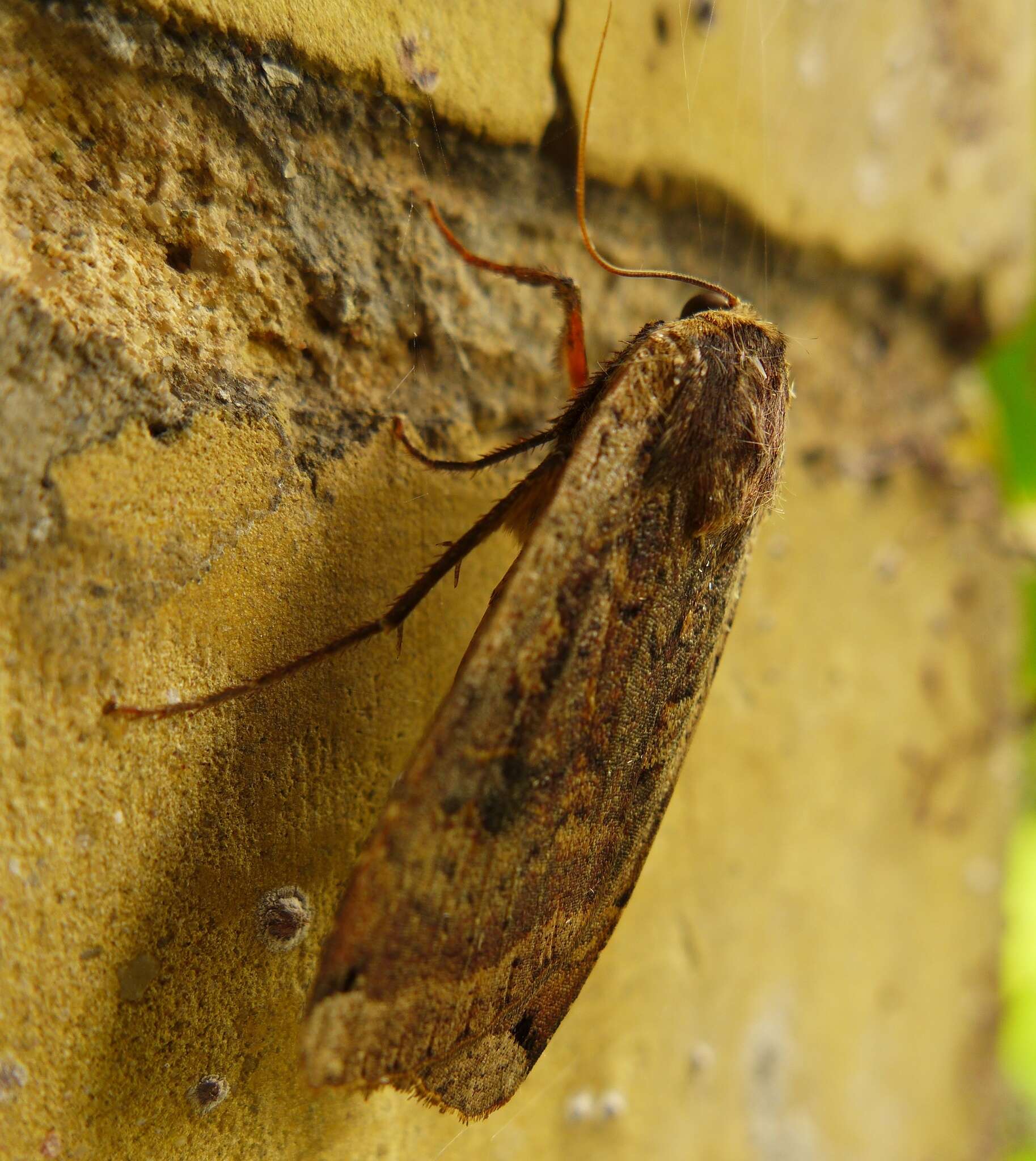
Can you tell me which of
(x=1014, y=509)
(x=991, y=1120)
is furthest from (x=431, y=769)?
(x=991, y=1120)

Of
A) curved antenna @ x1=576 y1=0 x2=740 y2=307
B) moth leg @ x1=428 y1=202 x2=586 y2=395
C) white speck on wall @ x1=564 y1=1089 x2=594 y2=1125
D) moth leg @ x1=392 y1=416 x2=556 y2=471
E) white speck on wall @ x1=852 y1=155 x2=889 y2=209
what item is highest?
white speck on wall @ x1=852 y1=155 x2=889 y2=209

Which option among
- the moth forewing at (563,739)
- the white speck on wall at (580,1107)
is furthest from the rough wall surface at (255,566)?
the moth forewing at (563,739)

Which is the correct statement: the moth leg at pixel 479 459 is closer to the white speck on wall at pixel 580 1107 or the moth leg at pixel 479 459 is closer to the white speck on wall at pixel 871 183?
the white speck on wall at pixel 580 1107

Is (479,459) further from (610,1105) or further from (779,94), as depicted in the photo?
(610,1105)

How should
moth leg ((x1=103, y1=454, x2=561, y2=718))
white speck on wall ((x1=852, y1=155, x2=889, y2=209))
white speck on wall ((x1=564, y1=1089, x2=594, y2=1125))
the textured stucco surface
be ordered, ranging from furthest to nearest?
white speck on wall ((x1=852, y1=155, x2=889, y2=209)) → white speck on wall ((x1=564, y1=1089, x2=594, y2=1125)) → the textured stucco surface → moth leg ((x1=103, y1=454, x2=561, y2=718))

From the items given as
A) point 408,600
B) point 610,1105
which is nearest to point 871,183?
point 408,600

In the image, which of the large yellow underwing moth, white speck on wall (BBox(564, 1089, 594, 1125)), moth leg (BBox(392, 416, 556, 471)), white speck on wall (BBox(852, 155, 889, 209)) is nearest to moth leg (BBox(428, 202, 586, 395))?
the large yellow underwing moth

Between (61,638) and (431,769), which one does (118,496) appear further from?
(431,769)

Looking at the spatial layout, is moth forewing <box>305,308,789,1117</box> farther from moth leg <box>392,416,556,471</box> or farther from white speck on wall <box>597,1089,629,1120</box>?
white speck on wall <box>597,1089,629,1120</box>
